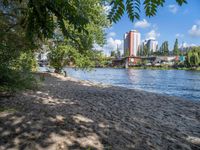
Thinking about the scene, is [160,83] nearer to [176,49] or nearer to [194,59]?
[194,59]

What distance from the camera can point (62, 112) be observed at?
24.4ft

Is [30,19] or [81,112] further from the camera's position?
[81,112]

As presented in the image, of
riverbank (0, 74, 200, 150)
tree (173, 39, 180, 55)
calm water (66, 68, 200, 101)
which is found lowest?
calm water (66, 68, 200, 101)

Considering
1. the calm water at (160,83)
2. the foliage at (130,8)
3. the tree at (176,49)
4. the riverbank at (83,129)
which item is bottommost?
the calm water at (160,83)

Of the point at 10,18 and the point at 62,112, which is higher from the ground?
the point at 10,18

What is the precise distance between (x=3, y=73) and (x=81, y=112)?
276 centimetres

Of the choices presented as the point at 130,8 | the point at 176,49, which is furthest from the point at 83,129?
the point at 176,49

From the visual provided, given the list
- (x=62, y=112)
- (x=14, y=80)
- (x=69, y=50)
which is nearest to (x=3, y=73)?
(x=14, y=80)

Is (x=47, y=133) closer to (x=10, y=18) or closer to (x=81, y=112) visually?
(x=81, y=112)

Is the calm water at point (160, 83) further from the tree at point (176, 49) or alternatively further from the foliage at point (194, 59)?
the tree at point (176, 49)

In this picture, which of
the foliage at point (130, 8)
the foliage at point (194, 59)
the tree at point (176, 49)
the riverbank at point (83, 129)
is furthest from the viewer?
the tree at point (176, 49)

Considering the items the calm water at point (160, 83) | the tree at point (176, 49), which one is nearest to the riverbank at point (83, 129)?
the calm water at point (160, 83)

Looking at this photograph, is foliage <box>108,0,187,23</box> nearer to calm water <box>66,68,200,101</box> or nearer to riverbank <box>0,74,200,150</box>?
riverbank <box>0,74,200,150</box>

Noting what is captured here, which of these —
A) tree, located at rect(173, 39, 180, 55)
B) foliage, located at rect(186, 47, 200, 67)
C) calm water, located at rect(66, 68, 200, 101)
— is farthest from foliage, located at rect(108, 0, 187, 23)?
tree, located at rect(173, 39, 180, 55)
